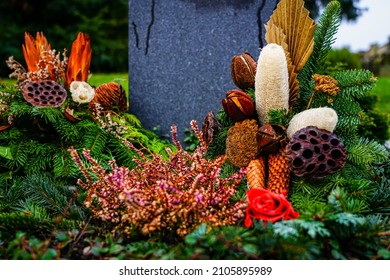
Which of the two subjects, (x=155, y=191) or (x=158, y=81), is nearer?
(x=155, y=191)

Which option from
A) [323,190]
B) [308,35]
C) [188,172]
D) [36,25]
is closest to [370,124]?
[308,35]

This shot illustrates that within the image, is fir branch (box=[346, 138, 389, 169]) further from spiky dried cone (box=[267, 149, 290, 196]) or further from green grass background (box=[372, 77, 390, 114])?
green grass background (box=[372, 77, 390, 114])

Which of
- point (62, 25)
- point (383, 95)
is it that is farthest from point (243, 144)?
point (62, 25)

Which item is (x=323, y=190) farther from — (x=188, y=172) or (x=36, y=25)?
(x=36, y=25)

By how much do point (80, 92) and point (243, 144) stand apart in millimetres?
1226

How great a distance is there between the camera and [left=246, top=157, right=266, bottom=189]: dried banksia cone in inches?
81.6

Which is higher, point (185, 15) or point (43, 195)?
point (185, 15)

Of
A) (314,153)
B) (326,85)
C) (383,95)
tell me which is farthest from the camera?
A: (383,95)

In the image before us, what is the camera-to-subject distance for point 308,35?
2.26 metres

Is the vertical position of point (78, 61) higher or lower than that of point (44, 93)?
higher

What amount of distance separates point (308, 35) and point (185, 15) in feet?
4.23

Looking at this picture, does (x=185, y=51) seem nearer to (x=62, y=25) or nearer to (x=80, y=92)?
(x=80, y=92)

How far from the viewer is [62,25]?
1063 cm

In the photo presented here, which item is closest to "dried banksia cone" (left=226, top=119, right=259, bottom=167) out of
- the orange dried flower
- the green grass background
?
the orange dried flower
